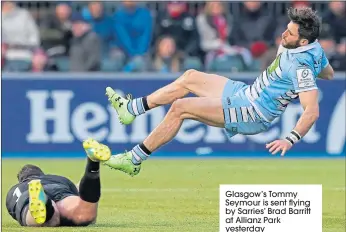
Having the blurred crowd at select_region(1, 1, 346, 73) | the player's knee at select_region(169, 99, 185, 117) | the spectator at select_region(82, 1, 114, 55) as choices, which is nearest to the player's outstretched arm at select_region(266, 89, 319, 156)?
the player's knee at select_region(169, 99, 185, 117)

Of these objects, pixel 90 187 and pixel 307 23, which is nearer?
pixel 90 187

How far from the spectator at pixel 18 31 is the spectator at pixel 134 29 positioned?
64.0 inches

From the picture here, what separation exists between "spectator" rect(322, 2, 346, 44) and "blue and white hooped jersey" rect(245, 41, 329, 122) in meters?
9.64

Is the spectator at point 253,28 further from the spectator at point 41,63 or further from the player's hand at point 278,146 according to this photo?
the player's hand at point 278,146

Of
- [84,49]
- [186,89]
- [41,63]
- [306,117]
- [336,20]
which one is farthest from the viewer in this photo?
[336,20]

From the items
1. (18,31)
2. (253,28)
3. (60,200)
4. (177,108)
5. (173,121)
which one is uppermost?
(253,28)

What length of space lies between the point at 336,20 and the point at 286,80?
33.0 ft

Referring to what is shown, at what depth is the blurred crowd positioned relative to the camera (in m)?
21.5

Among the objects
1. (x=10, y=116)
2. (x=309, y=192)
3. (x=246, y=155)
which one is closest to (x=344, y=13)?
(x=246, y=155)

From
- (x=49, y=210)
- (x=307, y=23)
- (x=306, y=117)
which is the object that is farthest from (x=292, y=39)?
(x=49, y=210)

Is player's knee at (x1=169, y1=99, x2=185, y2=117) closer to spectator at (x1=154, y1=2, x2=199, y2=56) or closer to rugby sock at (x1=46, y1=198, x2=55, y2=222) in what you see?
rugby sock at (x1=46, y1=198, x2=55, y2=222)

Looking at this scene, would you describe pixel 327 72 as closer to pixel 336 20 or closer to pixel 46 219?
pixel 46 219

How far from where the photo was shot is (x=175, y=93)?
12.6 m

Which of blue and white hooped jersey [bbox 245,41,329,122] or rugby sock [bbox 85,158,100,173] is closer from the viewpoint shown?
rugby sock [bbox 85,158,100,173]
